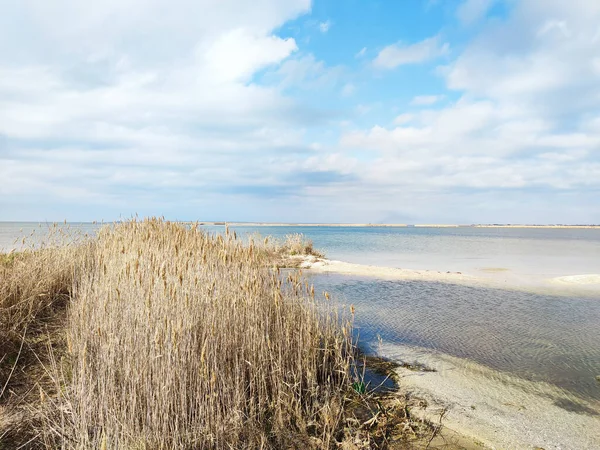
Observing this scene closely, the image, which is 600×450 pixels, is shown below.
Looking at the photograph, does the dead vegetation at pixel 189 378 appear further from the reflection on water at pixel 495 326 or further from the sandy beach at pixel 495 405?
the reflection on water at pixel 495 326

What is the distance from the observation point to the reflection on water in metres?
5.53

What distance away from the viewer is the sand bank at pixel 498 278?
39.0ft

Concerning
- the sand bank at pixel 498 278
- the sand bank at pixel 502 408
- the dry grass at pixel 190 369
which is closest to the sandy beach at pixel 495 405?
the sand bank at pixel 502 408

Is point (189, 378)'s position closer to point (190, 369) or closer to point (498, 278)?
point (190, 369)

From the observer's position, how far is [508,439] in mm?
3562

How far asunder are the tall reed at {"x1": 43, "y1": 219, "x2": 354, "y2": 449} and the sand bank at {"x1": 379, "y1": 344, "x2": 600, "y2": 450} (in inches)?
48.1

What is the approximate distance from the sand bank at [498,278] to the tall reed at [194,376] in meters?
10.00

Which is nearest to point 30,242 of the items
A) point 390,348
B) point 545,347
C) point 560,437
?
point 390,348

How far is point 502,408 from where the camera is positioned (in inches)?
163

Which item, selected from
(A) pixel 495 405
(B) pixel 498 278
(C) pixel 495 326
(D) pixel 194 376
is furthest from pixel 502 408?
(B) pixel 498 278

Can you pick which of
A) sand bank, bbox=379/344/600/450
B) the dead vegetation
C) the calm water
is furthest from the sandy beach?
the dead vegetation

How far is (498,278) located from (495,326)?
7465 millimetres

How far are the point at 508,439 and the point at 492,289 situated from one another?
938cm

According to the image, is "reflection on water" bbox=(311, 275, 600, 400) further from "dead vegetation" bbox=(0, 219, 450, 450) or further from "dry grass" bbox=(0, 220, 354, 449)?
"dry grass" bbox=(0, 220, 354, 449)
